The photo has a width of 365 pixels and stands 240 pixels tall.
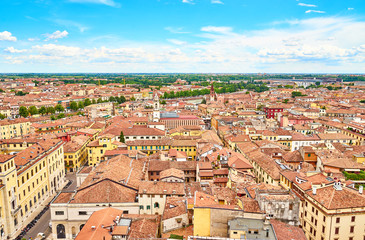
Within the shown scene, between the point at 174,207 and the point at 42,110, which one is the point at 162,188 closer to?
the point at 174,207

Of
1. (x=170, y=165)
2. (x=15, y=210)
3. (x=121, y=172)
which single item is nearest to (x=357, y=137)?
(x=170, y=165)

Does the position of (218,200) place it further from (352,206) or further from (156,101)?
(156,101)

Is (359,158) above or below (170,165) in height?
above

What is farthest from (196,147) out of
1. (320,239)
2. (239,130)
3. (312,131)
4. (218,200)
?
(312,131)

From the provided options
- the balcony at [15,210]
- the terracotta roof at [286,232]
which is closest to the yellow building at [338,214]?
the terracotta roof at [286,232]

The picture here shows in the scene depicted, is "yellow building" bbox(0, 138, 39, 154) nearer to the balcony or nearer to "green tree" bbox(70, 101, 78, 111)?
the balcony
